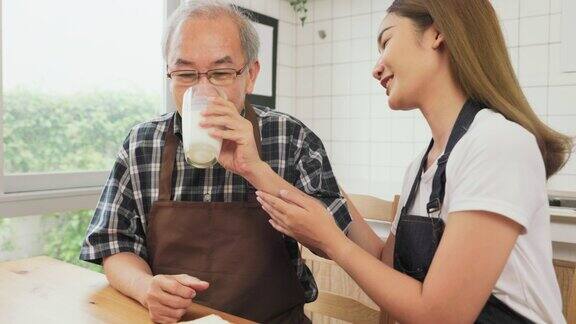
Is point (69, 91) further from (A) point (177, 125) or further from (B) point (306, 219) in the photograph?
(B) point (306, 219)

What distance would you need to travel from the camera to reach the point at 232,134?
42.2 inches

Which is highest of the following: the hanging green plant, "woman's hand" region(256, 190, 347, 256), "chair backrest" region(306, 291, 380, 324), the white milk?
the hanging green plant

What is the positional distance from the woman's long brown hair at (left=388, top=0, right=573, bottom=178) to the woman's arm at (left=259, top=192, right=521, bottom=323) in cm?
25

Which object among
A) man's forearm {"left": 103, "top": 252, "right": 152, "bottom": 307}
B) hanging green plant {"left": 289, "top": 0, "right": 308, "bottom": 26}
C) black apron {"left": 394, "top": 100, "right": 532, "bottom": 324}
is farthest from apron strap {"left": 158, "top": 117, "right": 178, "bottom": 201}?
hanging green plant {"left": 289, "top": 0, "right": 308, "bottom": 26}

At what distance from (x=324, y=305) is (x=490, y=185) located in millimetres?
810

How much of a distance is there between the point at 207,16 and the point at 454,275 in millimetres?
822

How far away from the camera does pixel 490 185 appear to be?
880mm

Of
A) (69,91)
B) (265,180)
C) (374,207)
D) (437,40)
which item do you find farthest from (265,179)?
(69,91)

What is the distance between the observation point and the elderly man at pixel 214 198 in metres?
1.16

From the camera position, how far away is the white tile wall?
2486 mm

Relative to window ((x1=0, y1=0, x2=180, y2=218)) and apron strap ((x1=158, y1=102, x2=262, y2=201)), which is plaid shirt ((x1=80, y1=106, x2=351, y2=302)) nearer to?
apron strap ((x1=158, y1=102, x2=262, y2=201))

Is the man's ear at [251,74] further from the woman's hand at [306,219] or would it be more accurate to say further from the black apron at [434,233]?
the black apron at [434,233]

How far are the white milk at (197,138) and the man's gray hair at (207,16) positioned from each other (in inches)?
10.1

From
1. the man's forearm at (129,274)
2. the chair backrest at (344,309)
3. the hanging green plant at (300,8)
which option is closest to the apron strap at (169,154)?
the man's forearm at (129,274)
